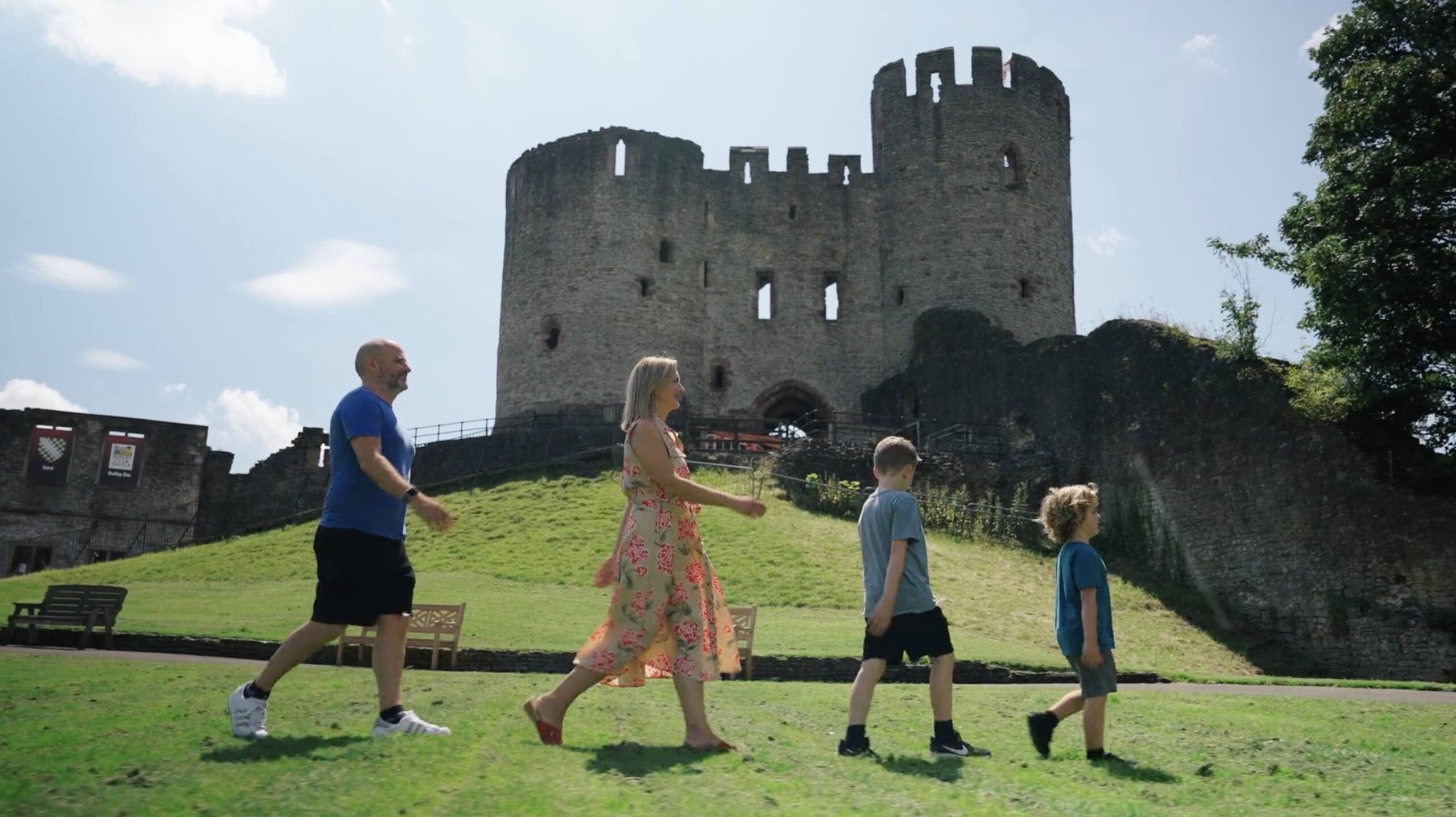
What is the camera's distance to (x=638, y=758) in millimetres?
5180

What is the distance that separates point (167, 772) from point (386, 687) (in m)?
1.19

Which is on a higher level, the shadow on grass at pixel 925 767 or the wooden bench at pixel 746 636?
the wooden bench at pixel 746 636

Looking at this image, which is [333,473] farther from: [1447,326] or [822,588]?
[1447,326]

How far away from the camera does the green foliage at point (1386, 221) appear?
685 inches

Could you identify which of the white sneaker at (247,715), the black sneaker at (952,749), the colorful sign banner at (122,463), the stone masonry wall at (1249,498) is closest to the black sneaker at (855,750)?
the black sneaker at (952,749)

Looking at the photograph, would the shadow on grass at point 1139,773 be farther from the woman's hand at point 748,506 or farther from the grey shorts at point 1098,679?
the woman's hand at point 748,506

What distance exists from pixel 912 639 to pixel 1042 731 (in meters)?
0.83

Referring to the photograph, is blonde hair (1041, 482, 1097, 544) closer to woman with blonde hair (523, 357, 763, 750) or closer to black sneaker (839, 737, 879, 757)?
black sneaker (839, 737, 879, 757)

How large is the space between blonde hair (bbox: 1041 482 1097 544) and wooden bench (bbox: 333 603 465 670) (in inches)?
287

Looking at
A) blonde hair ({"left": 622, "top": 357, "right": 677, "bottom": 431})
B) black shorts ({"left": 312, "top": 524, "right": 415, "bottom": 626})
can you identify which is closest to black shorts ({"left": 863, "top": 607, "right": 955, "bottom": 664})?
blonde hair ({"left": 622, "top": 357, "right": 677, "bottom": 431})

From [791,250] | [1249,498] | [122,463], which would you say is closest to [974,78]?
[791,250]

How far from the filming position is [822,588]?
19344 mm

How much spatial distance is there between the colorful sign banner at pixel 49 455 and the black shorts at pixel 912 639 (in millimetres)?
39655

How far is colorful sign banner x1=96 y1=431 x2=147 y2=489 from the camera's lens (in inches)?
1563
